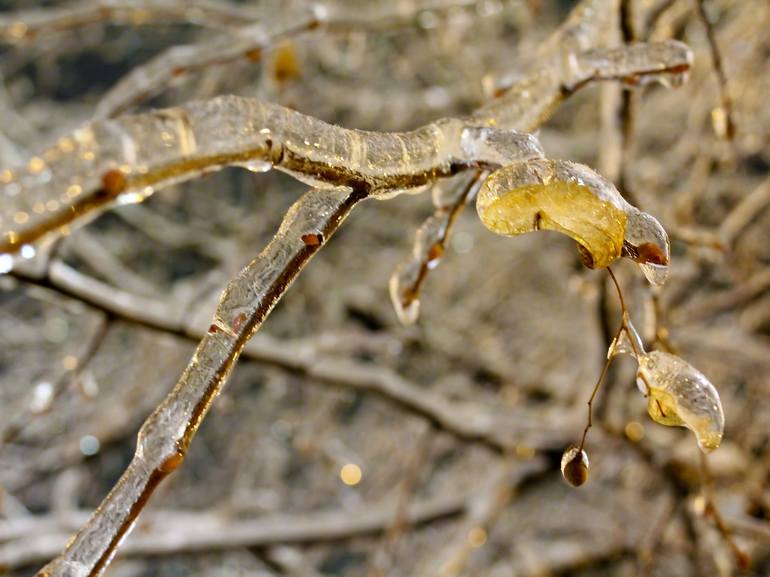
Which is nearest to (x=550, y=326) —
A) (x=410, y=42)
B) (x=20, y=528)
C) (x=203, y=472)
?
(x=410, y=42)

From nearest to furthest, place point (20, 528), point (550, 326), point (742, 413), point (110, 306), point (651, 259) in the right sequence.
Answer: point (651, 259), point (110, 306), point (20, 528), point (742, 413), point (550, 326)

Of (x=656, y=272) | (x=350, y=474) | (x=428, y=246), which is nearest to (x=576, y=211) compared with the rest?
(x=656, y=272)

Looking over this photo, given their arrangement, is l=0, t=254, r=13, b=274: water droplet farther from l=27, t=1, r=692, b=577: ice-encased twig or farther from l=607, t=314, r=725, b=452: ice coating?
l=607, t=314, r=725, b=452: ice coating

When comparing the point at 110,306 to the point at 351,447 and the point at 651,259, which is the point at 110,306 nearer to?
the point at 651,259

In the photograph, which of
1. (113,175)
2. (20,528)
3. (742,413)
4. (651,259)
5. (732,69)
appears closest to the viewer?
(113,175)

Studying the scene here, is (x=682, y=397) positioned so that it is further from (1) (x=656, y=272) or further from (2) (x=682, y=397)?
(1) (x=656, y=272)
